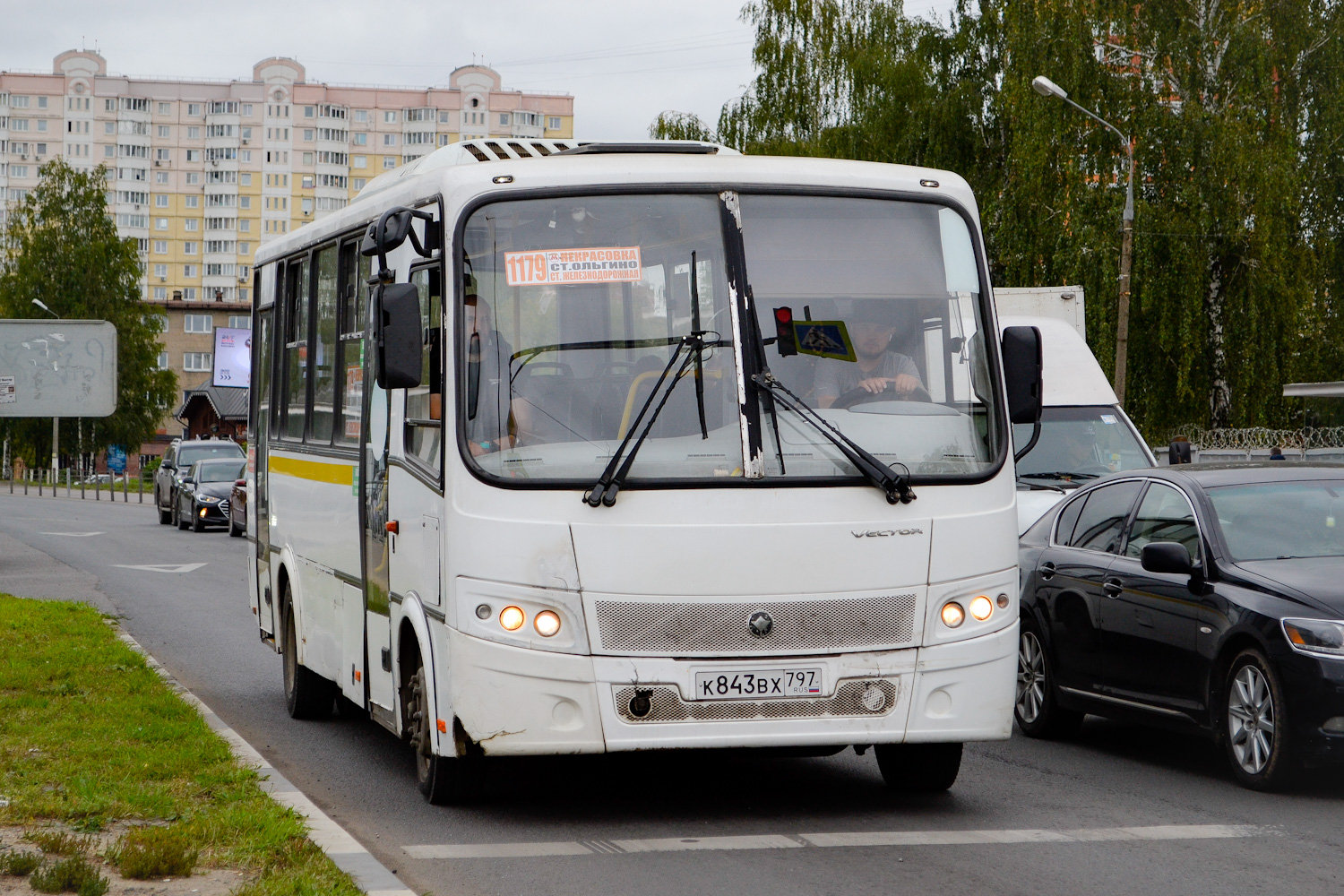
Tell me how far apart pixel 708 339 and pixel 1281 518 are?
134 inches

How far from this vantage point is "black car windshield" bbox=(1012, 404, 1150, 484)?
16.4 metres

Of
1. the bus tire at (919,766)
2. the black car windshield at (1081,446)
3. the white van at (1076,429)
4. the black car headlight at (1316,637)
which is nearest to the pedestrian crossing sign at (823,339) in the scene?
the bus tire at (919,766)

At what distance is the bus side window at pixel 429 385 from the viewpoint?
7.51 m

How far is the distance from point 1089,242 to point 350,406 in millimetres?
27845

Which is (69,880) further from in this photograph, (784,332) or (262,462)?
(262,462)

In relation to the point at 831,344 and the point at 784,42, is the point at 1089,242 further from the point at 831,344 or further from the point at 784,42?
the point at 831,344

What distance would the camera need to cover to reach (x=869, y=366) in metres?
7.52

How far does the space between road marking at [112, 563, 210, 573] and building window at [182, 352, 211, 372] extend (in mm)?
105243

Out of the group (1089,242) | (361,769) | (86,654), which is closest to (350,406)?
(361,769)

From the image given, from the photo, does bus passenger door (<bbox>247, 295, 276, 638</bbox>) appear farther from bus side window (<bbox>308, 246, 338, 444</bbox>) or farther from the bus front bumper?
the bus front bumper

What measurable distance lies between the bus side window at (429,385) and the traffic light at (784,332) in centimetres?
137

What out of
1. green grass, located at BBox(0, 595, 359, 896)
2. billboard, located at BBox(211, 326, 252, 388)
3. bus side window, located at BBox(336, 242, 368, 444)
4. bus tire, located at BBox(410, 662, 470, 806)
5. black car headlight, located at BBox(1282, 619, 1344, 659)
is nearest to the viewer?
green grass, located at BBox(0, 595, 359, 896)

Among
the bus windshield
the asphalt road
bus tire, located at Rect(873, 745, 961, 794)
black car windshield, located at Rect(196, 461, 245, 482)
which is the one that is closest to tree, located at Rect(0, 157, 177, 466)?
black car windshield, located at Rect(196, 461, 245, 482)

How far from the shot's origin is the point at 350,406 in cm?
927
